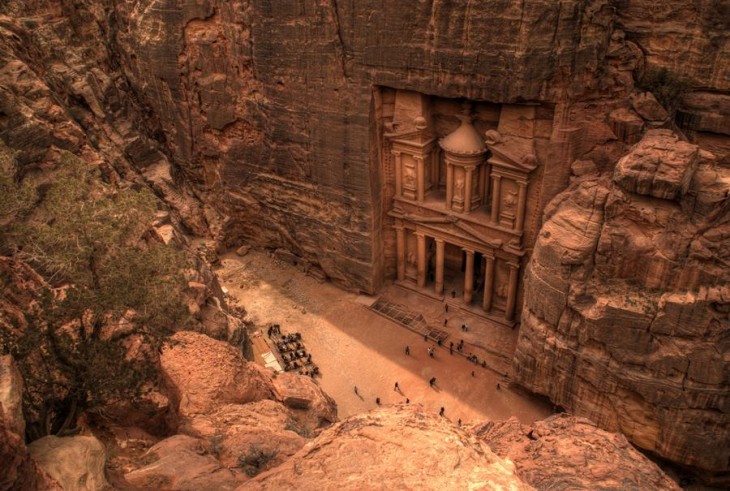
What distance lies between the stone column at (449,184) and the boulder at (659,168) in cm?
701

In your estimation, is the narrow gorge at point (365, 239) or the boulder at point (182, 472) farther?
the narrow gorge at point (365, 239)

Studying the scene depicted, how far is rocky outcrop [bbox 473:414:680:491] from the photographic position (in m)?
7.42

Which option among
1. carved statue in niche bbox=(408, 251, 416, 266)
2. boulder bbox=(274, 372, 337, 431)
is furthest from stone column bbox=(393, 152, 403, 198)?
boulder bbox=(274, 372, 337, 431)

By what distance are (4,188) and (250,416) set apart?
20.0 feet

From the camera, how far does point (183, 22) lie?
2391cm

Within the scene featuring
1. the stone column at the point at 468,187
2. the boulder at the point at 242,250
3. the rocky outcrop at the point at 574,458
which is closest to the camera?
the rocky outcrop at the point at 574,458

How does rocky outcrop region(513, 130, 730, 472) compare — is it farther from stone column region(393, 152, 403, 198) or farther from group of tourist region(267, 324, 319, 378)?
group of tourist region(267, 324, 319, 378)

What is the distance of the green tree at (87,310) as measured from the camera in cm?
867

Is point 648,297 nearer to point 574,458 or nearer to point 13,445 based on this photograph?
point 574,458

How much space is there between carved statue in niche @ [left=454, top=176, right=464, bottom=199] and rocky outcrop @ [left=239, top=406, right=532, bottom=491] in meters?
15.0

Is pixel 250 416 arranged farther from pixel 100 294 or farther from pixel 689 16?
pixel 689 16

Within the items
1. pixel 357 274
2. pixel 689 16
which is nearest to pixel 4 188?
pixel 357 274

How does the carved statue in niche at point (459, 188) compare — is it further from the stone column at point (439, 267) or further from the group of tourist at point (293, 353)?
the group of tourist at point (293, 353)

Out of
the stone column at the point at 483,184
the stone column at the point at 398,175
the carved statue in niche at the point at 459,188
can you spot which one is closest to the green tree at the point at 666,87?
the stone column at the point at 483,184
